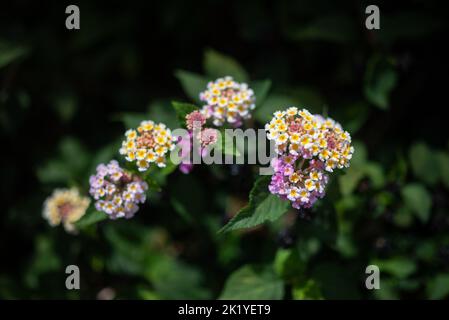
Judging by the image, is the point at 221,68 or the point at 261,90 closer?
the point at 261,90

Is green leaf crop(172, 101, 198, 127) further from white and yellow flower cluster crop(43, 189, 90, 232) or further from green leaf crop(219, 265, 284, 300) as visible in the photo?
white and yellow flower cluster crop(43, 189, 90, 232)

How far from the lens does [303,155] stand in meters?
2.30

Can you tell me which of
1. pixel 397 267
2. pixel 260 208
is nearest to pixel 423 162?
pixel 397 267

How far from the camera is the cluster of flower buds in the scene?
246 centimetres

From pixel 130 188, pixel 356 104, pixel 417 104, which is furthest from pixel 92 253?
pixel 417 104

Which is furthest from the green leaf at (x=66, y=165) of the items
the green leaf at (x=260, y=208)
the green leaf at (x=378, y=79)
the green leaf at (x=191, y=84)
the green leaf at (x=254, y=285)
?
the green leaf at (x=378, y=79)

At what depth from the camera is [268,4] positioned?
3957mm

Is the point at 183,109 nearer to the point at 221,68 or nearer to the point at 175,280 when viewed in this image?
the point at 221,68

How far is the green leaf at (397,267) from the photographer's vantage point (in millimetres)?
3221

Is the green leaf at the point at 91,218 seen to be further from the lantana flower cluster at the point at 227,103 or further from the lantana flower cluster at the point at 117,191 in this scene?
the lantana flower cluster at the point at 227,103

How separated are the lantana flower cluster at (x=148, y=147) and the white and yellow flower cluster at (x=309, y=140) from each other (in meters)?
0.52

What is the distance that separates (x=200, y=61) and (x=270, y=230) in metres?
1.58

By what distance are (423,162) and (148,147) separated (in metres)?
2.02
